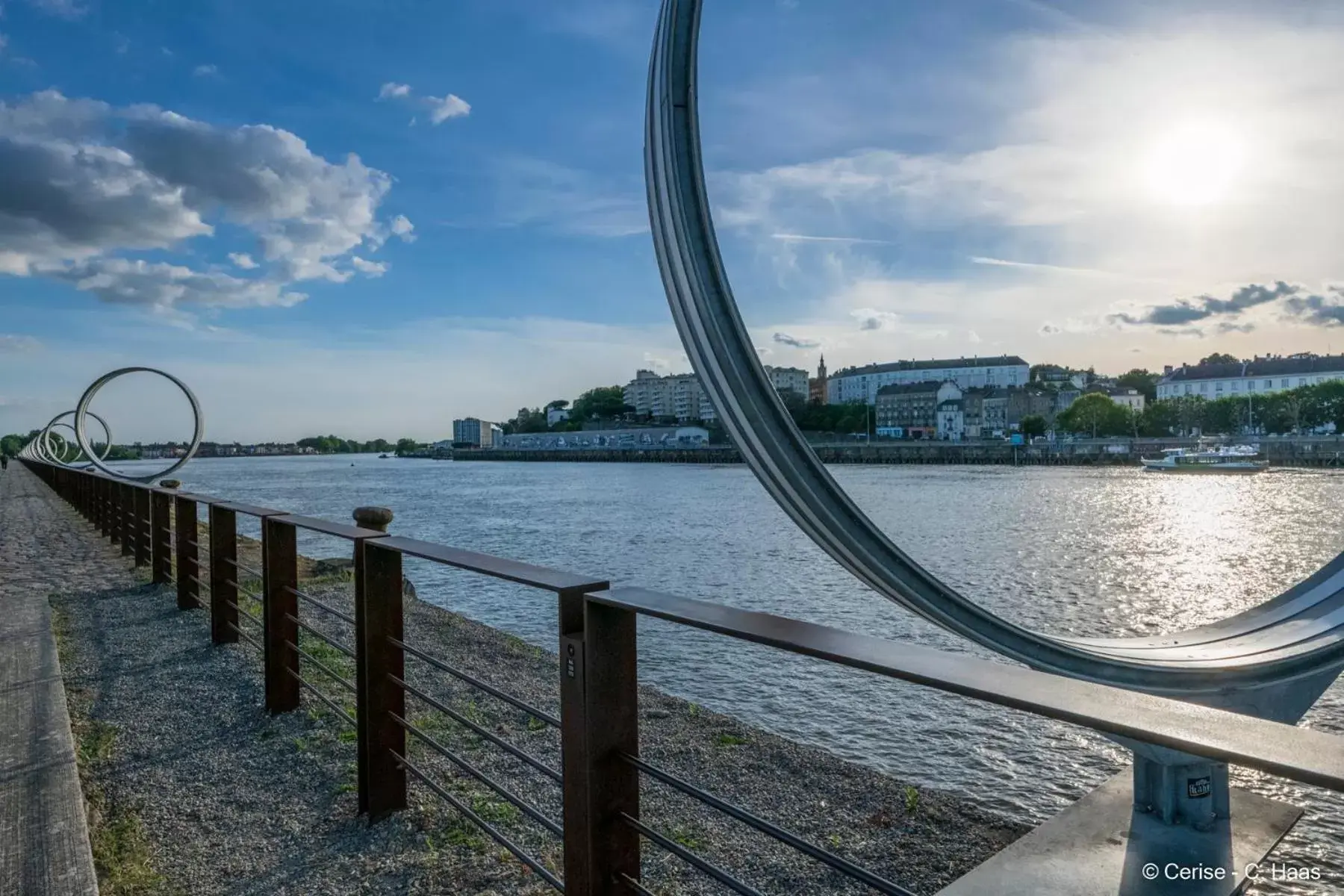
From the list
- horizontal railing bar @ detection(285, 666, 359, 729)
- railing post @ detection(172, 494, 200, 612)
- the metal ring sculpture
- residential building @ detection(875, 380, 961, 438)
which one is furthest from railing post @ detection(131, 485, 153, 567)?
residential building @ detection(875, 380, 961, 438)

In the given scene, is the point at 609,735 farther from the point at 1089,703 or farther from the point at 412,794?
the point at 412,794

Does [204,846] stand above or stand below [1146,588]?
above

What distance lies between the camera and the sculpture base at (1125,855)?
8.51ft

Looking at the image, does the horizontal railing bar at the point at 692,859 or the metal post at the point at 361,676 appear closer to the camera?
the horizontal railing bar at the point at 692,859

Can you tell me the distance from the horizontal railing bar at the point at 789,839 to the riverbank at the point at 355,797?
1014 mm

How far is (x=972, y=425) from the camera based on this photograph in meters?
15.1

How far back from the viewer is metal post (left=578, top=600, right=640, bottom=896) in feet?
5.37

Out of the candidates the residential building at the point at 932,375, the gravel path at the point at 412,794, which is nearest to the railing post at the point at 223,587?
the gravel path at the point at 412,794

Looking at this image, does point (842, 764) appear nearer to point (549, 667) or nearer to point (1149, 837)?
point (1149, 837)

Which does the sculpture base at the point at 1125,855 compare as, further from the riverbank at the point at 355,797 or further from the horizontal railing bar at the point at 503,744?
the horizontal railing bar at the point at 503,744

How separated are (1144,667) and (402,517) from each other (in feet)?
106

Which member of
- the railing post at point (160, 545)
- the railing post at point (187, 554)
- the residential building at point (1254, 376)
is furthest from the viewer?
the railing post at point (160, 545)

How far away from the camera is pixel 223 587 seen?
492 centimetres

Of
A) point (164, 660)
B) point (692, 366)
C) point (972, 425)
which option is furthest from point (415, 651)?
point (972, 425)
